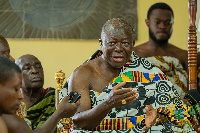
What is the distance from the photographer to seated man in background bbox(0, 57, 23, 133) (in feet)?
7.82

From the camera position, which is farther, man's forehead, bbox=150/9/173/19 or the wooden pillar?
man's forehead, bbox=150/9/173/19

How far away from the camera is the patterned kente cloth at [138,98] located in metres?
3.40

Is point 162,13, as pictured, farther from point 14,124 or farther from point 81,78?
point 14,124

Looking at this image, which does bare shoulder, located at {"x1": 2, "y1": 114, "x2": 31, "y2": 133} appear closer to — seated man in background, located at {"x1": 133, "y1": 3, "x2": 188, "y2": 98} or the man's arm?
the man's arm

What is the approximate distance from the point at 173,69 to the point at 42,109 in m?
1.25

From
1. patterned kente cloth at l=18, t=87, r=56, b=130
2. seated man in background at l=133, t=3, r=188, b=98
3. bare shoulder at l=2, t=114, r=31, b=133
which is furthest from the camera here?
seated man in background at l=133, t=3, r=188, b=98

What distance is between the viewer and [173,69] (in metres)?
4.55

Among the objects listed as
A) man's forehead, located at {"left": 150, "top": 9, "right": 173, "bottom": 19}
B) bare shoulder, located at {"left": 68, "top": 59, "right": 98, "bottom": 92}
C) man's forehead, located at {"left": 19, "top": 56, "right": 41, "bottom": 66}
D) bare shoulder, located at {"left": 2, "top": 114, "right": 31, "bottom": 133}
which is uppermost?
man's forehead, located at {"left": 150, "top": 9, "right": 173, "bottom": 19}

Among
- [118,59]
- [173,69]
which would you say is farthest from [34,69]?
[173,69]

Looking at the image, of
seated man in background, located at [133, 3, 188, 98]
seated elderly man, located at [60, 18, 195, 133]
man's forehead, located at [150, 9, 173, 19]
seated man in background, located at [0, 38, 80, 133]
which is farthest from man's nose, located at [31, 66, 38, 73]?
man's forehead, located at [150, 9, 173, 19]

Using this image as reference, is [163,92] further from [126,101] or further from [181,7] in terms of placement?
[181,7]

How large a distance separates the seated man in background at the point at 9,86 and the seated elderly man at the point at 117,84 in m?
0.90

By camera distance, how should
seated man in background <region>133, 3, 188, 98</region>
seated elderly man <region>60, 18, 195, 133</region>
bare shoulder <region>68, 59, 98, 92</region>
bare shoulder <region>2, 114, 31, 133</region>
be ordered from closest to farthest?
bare shoulder <region>2, 114, 31, 133</region>, seated elderly man <region>60, 18, 195, 133</region>, bare shoulder <region>68, 59, 98, 92</region>, seated man in background <region>133, 3, 188, 98</region>

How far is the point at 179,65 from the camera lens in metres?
4.60
